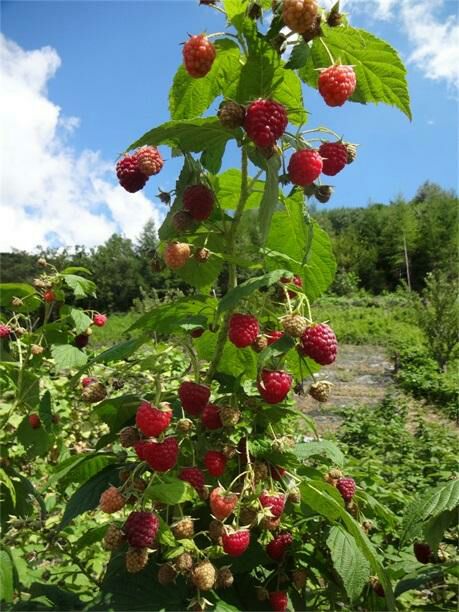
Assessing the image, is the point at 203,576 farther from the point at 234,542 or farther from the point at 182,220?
the point at 182,220

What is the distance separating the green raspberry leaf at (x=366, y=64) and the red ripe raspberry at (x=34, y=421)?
144cm

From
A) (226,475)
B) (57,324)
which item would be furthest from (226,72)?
(57,324)

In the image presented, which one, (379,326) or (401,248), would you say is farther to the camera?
(401,248)

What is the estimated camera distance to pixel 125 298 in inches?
1013

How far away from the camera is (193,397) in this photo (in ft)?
3.18

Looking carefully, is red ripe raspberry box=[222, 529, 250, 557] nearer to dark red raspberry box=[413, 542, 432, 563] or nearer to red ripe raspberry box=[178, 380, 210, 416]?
red ripe raspberry box=[178, 380, 210, 416]

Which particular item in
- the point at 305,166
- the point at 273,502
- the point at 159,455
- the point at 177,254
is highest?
the point at 305,166

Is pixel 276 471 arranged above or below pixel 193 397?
below

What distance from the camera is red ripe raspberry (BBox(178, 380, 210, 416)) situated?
97 cm

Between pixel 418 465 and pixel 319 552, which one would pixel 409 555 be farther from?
pixel 418 465

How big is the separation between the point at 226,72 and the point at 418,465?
267 cm

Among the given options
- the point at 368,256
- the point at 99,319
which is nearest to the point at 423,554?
the point at 99,319

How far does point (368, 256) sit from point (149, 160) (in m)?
30.2

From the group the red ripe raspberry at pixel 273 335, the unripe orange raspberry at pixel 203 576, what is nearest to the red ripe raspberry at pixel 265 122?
the red ripe raspberry at pixel 273 335
